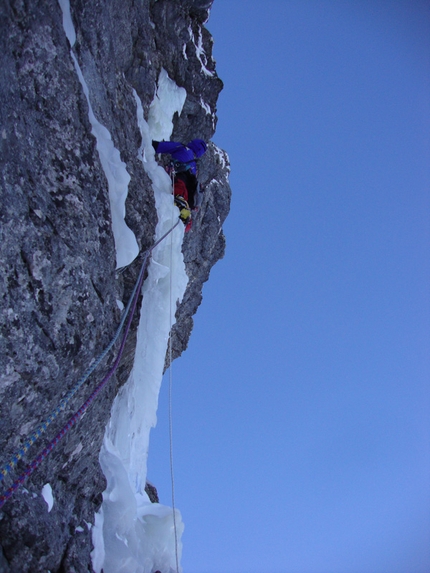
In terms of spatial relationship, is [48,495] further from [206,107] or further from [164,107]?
[206,107]

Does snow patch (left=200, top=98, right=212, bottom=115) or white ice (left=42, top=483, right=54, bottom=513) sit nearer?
white ice (left=42, top=483, right=54, bottom=513)

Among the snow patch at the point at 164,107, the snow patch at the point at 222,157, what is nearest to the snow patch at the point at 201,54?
the snow patch at the point at 164,107

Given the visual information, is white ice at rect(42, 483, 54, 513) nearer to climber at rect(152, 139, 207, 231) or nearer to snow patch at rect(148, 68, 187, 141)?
climber at rect(152, 139, 207, 231)

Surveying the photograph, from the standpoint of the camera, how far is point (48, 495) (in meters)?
3.67

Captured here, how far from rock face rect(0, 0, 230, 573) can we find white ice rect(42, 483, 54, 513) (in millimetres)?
66

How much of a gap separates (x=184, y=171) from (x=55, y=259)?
4.63 meters

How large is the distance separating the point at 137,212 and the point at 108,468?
11.0 ft

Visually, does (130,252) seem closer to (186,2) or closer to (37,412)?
(37,412)

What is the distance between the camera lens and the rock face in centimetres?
291

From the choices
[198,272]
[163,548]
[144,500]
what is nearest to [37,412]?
[163,548]

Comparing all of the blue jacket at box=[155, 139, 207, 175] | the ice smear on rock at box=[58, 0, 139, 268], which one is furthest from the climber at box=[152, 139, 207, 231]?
the ice smear on rock at box=[58, 0, 139, 268]

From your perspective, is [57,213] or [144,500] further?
[144,500]

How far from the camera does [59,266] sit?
3279 millimetres

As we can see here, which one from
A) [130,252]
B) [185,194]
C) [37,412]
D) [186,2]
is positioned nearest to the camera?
[37,412]
